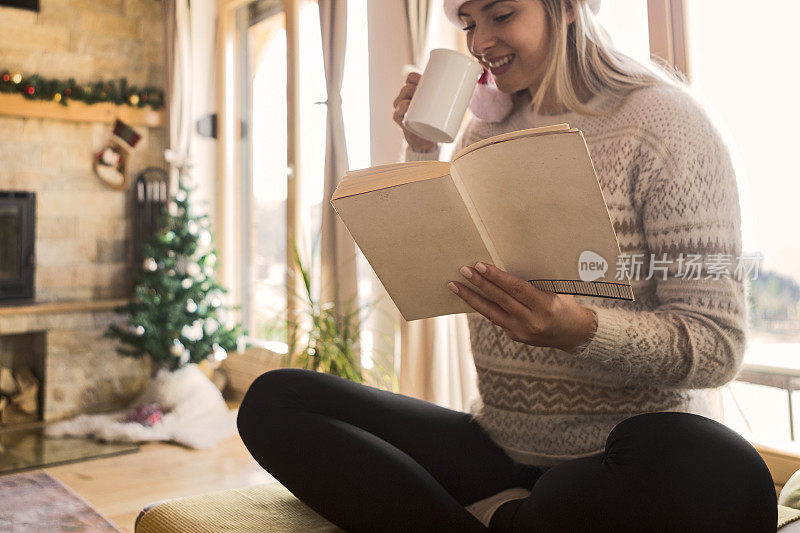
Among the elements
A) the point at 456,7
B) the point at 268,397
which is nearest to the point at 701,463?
the point at 268,397


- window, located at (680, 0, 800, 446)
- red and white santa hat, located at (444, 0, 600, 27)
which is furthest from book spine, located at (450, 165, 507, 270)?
window, located at (680, 0, 800, 446)

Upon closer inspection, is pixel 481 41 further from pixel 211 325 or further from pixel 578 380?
pixel 211 325

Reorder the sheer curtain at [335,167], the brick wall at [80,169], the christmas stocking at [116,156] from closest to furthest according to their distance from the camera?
the sheer curtain at [335,167] < the brick wall at [80,169] < the christmas stocking at [116,156]

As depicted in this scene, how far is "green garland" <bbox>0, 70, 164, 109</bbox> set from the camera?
153 inches

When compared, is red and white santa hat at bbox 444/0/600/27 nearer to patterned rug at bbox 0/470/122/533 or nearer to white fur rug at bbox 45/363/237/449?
patterned rug at bbox 0/470/122/533

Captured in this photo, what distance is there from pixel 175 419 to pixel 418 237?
9.13 feet

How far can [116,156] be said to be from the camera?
13.8 ft

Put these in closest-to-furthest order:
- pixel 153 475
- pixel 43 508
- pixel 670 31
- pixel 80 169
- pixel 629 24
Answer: pixel 670 31 < pixel 629 24 < pixel 43 508 < pixel 153 475 < pixel 80 169

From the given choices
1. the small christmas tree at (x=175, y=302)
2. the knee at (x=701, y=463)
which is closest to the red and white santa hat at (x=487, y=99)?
the knee at (x=701, y=463)

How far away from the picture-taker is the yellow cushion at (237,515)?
125 centimetres

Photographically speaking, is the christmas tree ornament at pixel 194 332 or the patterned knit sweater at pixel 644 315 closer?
the patterned knit sweater at pixel 644 315

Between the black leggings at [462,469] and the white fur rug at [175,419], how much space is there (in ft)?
6.77

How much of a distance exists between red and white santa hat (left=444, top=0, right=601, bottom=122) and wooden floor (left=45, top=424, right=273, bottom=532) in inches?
65.8

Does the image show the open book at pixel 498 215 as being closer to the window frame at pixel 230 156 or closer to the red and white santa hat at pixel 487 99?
the red and white santa hat at pixel 487 99
